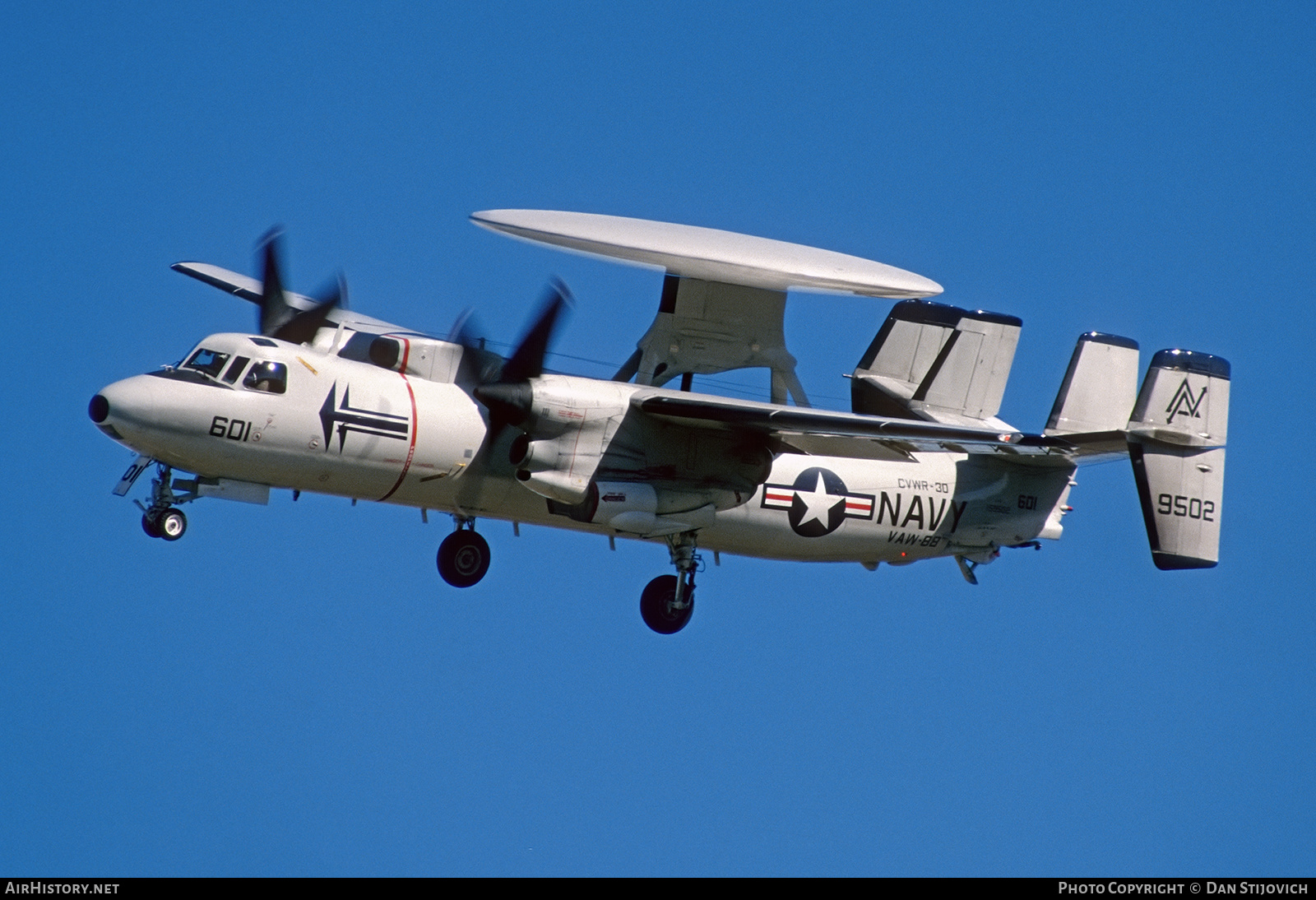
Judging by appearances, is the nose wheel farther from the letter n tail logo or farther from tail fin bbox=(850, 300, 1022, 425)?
the letter n tail logo

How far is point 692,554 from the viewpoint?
25.5 m

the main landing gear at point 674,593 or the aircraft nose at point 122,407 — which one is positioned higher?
the aircraft nose at point 122,407

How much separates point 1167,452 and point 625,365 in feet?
28.0

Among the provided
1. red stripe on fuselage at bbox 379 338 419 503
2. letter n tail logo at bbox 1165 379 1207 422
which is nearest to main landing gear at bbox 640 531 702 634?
red stripe on fuselage at bbox 379 338 419 503

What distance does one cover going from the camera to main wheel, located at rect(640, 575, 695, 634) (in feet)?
84.9

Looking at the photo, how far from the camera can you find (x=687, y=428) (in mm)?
24484

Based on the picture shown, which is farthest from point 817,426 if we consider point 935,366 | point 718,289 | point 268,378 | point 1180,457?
point 268,378

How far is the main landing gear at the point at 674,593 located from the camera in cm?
2542

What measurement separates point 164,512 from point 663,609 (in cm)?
772

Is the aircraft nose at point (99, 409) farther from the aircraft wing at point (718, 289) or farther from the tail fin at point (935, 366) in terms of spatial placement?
the tail fin at point (935, 366)

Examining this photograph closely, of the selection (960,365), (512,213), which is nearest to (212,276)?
(512,213)

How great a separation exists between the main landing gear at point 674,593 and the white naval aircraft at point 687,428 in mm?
38

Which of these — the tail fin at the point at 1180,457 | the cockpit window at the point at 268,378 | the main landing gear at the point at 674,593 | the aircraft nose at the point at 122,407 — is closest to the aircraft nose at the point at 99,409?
the aircraft nose at the point at 122,407

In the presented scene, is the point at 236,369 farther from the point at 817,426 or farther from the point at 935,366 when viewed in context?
the point at 935,366
